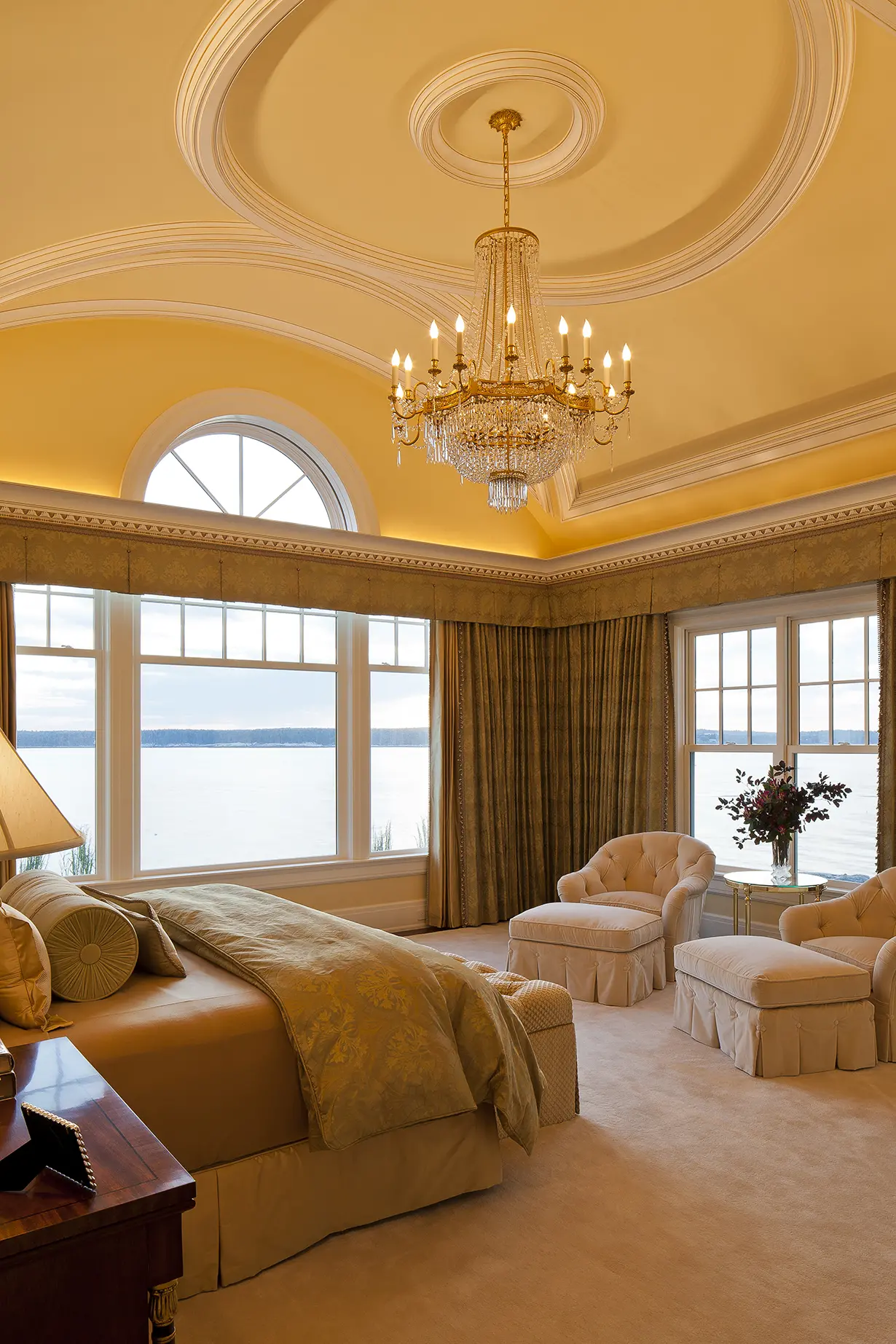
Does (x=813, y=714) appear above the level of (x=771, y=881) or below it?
above

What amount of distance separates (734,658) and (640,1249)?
4.37m

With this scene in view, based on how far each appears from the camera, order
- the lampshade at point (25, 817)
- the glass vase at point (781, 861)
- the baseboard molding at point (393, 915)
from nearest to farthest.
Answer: the lampshade at point (25, 817) → the glass vase at point (781, 861) → the baseboard molding at point (393, 915)

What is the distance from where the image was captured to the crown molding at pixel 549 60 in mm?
3105

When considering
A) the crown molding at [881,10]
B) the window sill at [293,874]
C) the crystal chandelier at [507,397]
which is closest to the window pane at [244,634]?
the window sill at [293,874]

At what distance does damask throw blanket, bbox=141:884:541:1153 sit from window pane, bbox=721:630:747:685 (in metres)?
3.86

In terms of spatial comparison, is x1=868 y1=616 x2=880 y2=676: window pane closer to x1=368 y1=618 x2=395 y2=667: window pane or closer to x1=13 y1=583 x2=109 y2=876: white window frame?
x1=368 y1=618 x2=395 y2=667: window pane

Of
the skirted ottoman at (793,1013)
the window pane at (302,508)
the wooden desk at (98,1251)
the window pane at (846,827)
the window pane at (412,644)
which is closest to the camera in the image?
the wooden desk at (98,1251)

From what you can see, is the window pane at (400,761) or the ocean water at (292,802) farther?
the window pane at (400,761)

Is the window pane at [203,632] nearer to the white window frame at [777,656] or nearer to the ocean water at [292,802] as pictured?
the ocean water at [292,802]

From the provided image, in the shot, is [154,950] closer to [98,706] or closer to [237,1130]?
[237,1130]

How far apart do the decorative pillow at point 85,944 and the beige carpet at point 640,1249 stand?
84 cm

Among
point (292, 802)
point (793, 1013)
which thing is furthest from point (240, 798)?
point (793, 1013)

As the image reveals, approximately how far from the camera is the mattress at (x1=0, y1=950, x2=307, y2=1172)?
7.92 feet

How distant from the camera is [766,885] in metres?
5.10
